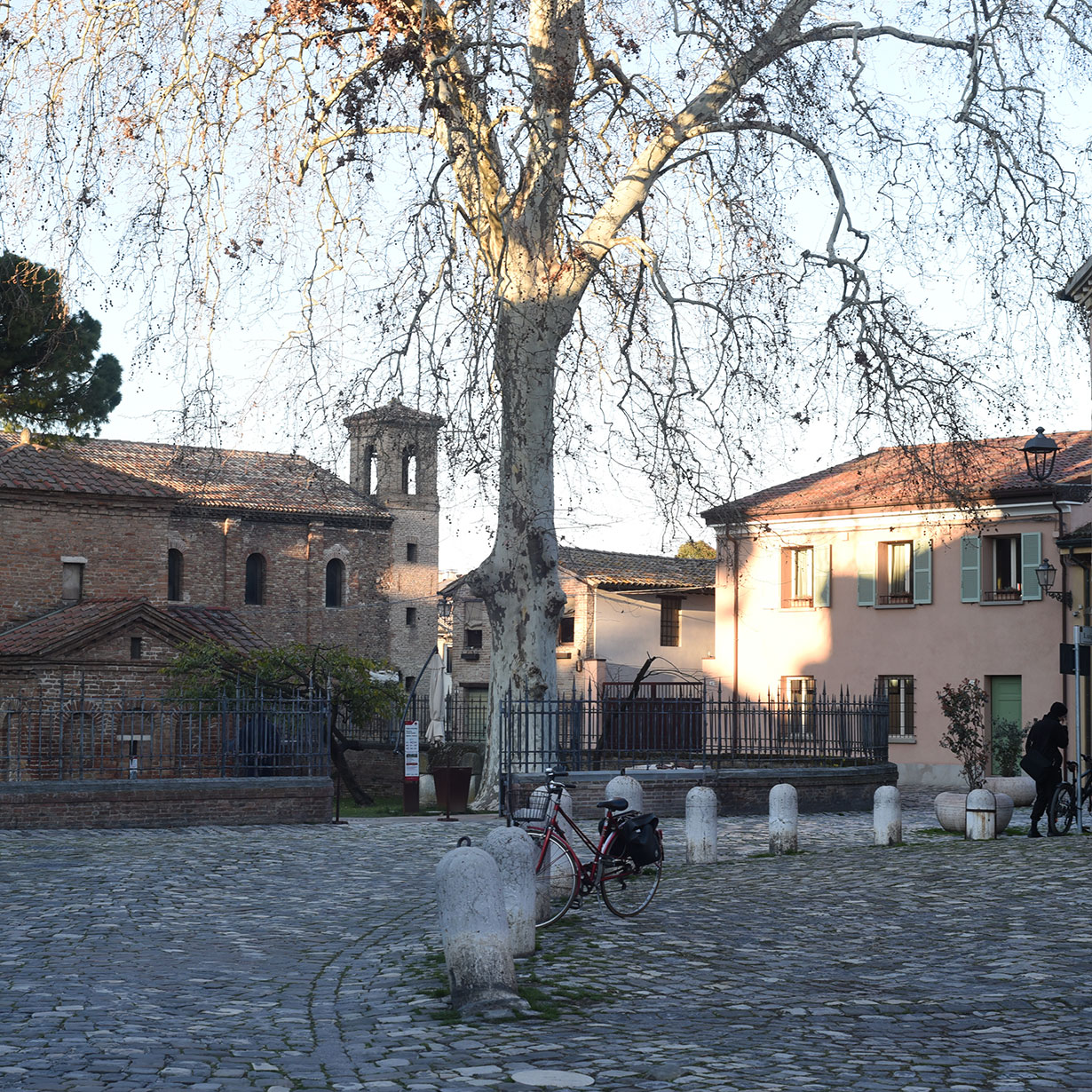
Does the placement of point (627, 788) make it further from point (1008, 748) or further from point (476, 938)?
point (1008, 748)

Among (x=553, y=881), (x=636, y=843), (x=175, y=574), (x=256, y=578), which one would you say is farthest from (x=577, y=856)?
(x=256, y=578)

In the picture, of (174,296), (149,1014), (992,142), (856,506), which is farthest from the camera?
(856,506)

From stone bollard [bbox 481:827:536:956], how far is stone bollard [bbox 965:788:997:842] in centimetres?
A: 1022

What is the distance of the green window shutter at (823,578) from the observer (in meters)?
39.9

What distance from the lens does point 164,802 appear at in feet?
63.2

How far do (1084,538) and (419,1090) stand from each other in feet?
90.3

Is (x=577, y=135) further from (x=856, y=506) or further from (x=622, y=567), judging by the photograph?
(x=622, y=567)

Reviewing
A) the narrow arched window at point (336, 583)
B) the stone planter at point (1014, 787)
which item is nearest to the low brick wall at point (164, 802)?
the stone planter at point (1014, 787)

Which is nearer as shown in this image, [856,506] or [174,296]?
[174,296]

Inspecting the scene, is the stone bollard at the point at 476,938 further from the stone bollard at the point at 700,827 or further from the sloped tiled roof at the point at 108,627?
the sloped tiled roof at the point at 108,627

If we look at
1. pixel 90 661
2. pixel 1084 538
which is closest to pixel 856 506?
pixel 1084 538

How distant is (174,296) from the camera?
53.5 ft

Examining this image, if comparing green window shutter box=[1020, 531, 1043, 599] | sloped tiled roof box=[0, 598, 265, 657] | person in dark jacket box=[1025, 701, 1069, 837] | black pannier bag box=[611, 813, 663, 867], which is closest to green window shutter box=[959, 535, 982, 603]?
green window shutter box=[1020, 531, 1043, 599]

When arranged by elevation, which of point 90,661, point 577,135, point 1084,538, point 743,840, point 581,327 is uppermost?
point 577,135
